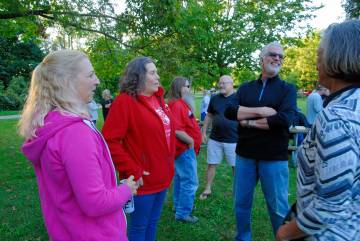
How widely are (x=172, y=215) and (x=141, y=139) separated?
2.26 metres

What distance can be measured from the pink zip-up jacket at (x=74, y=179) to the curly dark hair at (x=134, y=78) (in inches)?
47.9

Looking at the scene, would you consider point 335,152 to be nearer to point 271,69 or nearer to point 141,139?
point 141,139

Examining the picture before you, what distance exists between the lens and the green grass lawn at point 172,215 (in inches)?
165

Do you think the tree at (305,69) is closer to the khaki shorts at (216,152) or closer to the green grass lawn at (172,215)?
the khaki shorts at (216,152)

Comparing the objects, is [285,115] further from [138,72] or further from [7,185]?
[7,185]

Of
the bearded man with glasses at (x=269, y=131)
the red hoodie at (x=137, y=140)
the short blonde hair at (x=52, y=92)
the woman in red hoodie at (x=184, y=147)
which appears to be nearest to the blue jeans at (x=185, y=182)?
the woman in red hoodie at (x=184, y=147)

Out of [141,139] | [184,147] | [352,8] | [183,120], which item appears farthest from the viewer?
[352,8]

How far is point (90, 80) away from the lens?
1.86 metres

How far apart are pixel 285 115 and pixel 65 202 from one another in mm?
2238

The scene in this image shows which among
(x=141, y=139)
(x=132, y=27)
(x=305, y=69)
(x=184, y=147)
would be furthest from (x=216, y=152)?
(x=305, y=69)

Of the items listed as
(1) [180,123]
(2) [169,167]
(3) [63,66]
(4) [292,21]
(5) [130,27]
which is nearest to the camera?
(3) [63,66]

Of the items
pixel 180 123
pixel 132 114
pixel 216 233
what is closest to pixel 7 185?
pixel 180 123

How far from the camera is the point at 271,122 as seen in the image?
3.23 metres

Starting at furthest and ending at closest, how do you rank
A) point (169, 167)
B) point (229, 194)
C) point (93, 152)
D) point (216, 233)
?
point (229, 194) → point (216, 233) → point (169, 167) → point (93, 152)
